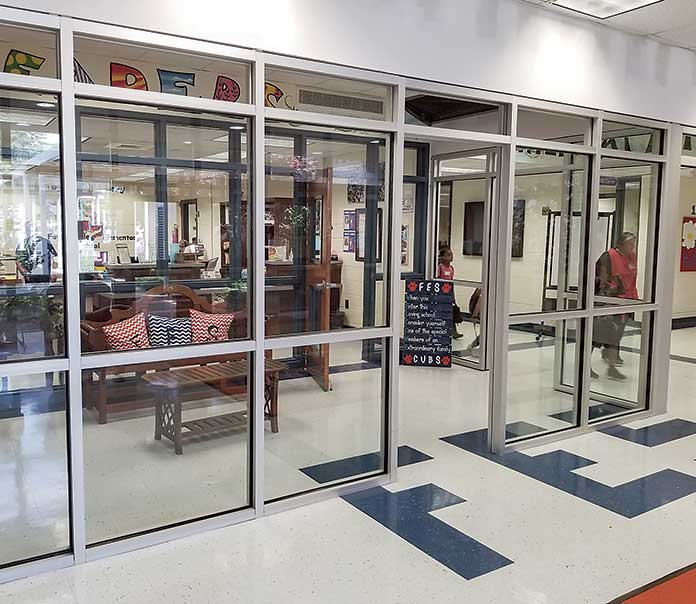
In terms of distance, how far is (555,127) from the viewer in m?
5.23

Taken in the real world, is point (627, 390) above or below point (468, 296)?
below

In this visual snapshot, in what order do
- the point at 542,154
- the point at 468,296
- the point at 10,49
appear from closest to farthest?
the point at 10,49 → the point at 542,154 → the point at 468,296

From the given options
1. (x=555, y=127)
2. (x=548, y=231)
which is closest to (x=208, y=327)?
(x=548, y=231)

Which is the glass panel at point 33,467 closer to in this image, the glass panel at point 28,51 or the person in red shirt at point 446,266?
the glass panel at point 28,51

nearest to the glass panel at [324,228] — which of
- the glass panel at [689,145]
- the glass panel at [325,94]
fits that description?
the glass panel at [325,94]

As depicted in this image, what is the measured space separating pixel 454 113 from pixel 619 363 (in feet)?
8.34

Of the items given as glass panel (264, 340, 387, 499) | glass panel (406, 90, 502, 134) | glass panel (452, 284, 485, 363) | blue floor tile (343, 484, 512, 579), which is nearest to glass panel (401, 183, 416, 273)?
glass panel (452, 284, 485, 363)

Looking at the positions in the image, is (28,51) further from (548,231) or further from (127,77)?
(548,231)

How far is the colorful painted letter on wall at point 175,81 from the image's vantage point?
125 inches

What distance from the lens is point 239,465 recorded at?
3713mm

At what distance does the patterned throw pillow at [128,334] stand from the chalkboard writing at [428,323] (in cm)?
442

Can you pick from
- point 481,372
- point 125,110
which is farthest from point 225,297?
point 481,372

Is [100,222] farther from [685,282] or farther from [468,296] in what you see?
[685,282]

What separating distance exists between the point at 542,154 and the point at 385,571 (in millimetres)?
3249
